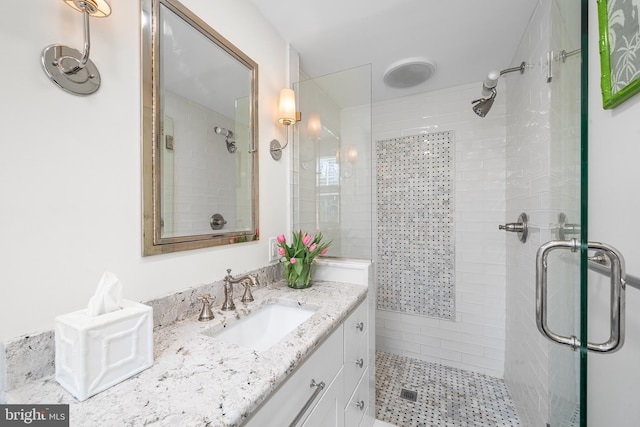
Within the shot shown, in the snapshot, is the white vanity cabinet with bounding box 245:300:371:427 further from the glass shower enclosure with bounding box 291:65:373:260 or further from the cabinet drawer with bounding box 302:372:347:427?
the glass shower enclosure with bounding box 291:65:373:260

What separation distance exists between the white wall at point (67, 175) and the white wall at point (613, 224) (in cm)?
147

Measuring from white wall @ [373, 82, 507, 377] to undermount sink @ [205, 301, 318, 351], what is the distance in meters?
1.59

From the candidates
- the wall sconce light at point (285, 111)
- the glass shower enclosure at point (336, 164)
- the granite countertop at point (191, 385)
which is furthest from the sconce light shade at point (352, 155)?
the granite countertop at point (191, 385)

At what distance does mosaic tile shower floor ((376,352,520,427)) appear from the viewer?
1631 mm

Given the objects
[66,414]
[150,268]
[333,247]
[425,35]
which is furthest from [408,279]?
[66,414]

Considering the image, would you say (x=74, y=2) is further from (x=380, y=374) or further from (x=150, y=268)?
(x=380, y=374)

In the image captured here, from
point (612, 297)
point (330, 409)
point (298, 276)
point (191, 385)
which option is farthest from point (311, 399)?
point (612, 297)

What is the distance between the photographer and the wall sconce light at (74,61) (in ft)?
2.26

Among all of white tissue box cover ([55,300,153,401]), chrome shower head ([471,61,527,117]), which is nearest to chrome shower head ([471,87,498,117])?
chrome shower head ([471,61,527,117])

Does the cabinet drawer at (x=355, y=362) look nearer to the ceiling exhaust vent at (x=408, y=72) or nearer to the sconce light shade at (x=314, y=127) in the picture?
the sconce light shade at (x=314, y=127)

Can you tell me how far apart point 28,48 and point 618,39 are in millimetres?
1596

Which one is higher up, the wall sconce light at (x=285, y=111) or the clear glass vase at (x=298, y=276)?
the wall sconce light at (x=285, y=111)

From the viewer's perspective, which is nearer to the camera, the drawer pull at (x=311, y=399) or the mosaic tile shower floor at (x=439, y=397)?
the drawer pull at (x=311, y=399)

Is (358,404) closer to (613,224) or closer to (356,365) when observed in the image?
(356,365)
